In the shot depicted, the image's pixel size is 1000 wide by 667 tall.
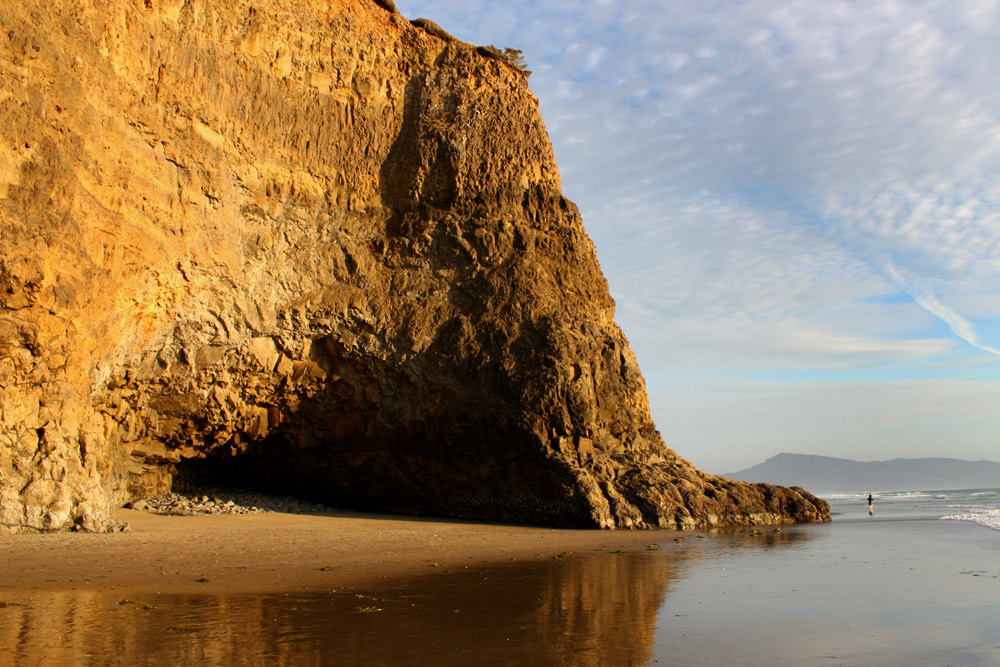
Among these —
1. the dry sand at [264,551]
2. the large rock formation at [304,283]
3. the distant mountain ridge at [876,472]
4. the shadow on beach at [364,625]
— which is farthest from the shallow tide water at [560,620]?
the distant mountain ridge at [876,472]

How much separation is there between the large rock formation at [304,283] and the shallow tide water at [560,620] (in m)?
7.30

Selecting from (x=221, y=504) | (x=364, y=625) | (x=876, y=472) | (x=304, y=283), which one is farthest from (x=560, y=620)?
(x=876, y=472)

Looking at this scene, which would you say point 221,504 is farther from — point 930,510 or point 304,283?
point 930,510

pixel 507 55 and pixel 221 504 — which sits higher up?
pixel 507 55

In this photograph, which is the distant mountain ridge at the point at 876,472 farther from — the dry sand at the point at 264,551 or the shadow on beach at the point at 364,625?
the shadow on beach at the point at 364,625

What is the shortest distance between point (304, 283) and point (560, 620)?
1446 cm

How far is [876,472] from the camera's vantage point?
146625mm

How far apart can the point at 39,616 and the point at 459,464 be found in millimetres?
13406

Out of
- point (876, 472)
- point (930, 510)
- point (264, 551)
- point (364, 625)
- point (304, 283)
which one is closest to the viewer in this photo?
point (364, 625)

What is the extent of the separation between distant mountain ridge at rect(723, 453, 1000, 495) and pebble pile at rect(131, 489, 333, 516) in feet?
410

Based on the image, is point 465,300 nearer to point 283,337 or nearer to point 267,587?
point 283,337

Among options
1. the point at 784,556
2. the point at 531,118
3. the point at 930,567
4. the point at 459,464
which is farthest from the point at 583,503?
the point at 531,118

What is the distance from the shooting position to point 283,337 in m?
18.7

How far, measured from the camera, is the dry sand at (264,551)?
8688mm
